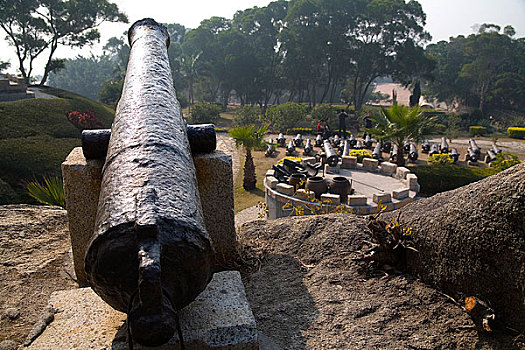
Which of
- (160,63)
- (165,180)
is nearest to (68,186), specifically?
(160,63)

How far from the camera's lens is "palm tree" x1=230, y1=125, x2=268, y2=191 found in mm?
13406

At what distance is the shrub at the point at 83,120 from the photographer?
1684 centimetres

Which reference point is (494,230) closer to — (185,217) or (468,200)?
(468,200)

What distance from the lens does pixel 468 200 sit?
288cm

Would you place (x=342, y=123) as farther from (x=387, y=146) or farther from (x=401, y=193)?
(x=401, y=193)

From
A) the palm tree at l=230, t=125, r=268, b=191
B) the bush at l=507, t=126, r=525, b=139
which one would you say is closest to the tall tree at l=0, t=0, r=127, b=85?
the palm tree at l=230, t=125, r=268, b=191

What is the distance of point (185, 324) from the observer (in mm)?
2303

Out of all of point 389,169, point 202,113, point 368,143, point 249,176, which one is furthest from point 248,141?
point 202,113

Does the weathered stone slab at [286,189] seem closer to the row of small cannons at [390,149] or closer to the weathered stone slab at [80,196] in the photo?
the row of small cannons at [390,149]

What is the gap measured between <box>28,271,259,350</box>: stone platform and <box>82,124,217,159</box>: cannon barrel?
144 centimetres

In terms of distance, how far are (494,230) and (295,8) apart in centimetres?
4594

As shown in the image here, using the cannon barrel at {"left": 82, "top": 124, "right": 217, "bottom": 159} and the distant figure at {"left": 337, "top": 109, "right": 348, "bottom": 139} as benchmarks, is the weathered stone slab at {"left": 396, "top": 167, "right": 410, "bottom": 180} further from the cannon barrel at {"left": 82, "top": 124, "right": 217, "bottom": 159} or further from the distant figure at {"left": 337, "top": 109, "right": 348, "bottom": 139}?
the distant figure at {"left": 337, "top": 109, "right": 348, "bottom": 139}

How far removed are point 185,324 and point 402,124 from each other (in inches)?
518

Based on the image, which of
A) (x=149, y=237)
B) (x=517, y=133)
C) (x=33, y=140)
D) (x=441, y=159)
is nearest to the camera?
(x=149, y=237)
